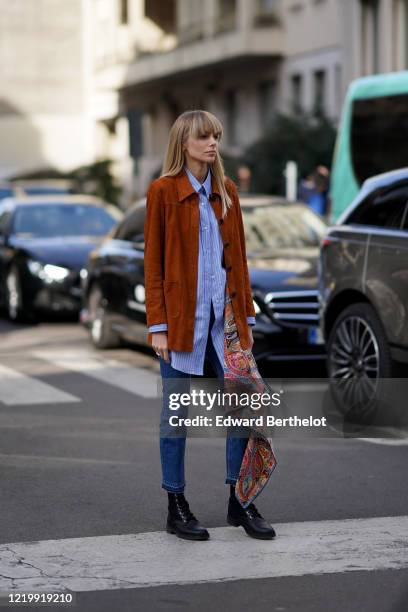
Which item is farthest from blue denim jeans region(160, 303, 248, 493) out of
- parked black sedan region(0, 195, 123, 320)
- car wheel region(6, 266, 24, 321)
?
car wheel region(6, 266, 24, 321)

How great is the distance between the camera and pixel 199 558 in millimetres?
6066

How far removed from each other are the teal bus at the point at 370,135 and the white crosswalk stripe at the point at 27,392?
782cm

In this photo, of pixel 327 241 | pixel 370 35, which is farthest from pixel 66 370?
pixel 370 35

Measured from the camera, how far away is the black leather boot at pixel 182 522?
6.38 meters

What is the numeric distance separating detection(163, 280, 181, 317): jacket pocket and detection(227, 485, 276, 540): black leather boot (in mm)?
851

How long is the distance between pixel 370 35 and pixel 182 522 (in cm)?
2827

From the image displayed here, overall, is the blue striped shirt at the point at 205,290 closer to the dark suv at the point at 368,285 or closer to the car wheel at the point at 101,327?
the dark suv at the point at 368,285

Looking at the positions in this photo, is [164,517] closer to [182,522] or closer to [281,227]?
[182,522]

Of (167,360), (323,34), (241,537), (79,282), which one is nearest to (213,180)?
(167,360)

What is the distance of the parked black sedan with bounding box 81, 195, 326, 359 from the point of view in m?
12.0

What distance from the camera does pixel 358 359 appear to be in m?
9.62

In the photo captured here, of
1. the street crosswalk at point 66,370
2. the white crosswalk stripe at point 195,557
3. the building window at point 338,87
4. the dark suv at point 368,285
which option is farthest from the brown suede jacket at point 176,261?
the building window at point 338,87

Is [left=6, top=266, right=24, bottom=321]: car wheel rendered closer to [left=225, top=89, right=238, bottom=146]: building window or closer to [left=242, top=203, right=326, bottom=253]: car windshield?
[left=242, top=203, right=326, bottom=253]: car windshield

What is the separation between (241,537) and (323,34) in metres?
31.6
